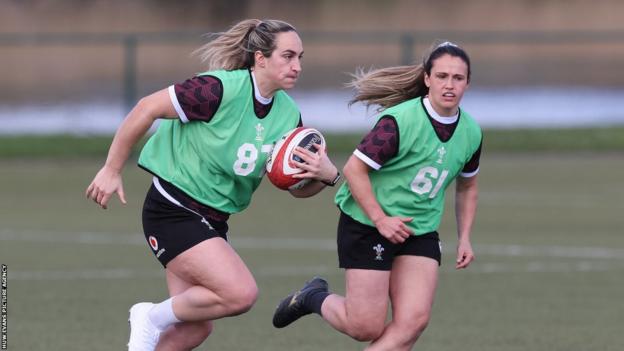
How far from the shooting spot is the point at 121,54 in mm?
30594

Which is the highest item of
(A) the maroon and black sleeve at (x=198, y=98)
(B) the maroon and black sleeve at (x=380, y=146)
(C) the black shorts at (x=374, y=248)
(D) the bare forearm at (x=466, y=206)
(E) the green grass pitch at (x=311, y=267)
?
(A) the maroon and black sleeve at (x=198, y=98)

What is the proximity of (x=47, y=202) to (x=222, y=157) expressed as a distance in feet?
32.2

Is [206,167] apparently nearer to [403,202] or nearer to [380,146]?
[380,146]

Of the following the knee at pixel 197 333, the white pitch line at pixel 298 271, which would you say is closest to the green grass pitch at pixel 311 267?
the white pitch line at pixel 298 271

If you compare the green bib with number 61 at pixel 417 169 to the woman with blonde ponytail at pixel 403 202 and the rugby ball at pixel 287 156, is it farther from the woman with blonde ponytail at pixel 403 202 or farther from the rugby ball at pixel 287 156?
the rugby ball at pixel 287 156

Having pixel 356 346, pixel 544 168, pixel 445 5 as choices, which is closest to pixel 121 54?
pixel 445 5

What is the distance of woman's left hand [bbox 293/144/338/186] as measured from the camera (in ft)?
24.4

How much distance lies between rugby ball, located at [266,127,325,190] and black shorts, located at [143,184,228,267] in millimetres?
405

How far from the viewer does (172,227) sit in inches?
294

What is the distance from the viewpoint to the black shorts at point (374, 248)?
7.44m

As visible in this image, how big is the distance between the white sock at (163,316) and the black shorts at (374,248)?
2.93ft

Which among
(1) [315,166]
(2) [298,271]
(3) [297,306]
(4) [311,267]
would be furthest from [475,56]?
(1) [315,166]

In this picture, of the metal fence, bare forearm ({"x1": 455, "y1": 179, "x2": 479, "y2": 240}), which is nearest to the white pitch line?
bare forearm ({"x1": 455, "y1": 179, "x2": 479, "y2": 240})

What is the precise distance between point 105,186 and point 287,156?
91cm
